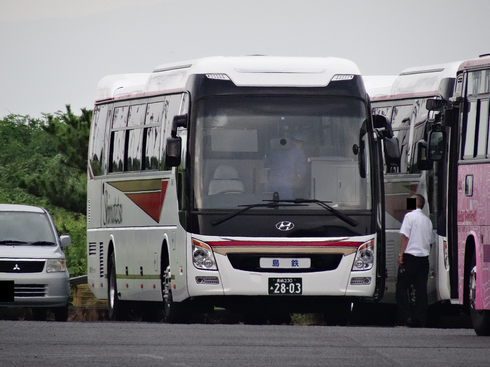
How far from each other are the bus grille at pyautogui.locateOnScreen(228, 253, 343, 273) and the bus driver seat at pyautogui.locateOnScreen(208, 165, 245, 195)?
84 centimetres

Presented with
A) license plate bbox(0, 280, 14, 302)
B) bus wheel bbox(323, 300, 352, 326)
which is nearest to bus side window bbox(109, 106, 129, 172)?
license plate bbox(0, 280, 14, 302)

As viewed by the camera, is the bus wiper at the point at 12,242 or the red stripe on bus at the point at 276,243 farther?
the bus wiper at the point at 12,242

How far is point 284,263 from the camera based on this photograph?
1894cm

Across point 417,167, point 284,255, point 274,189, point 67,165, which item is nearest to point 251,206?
point 274,189

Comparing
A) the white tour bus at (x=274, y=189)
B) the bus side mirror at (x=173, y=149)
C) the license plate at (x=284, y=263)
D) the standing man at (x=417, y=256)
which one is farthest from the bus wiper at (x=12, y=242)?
the standing man at (x=417, y=256)

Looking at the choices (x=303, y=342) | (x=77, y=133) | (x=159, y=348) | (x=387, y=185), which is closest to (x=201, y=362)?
(x=159, y=348)

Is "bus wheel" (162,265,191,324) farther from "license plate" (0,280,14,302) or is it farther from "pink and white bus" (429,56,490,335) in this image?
"pink and white bus" (429,56,490,335)

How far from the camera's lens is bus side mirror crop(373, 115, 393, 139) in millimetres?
19688

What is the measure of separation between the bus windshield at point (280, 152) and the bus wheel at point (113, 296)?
4930mm

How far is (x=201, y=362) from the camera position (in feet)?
42.6

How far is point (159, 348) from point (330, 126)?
5.67 m

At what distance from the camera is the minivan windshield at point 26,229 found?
2286cm

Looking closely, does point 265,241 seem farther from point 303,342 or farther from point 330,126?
point 303,342

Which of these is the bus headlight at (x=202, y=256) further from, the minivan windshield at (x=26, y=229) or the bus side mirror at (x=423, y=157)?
the minivan windshield at (x=26, y=229)
